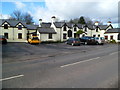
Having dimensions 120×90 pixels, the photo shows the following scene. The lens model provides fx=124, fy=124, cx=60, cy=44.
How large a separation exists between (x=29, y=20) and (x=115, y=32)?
5309cm

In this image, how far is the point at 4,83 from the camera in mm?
5504

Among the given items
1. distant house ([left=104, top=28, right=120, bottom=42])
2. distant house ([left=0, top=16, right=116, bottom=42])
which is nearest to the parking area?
distant house ([left=0, top=16, right=116, bottom=42])

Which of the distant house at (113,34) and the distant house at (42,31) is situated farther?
the distant house at (113,34)

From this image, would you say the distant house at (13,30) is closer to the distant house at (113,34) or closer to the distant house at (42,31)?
the distant house at (42,31)

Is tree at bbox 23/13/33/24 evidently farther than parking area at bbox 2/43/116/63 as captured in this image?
Yes

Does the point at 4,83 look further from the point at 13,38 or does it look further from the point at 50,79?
the point at 13,38

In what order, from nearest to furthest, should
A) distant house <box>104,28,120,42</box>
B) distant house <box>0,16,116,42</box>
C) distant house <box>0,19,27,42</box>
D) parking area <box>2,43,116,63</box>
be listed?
parking area <box>2,43,116,63</box>, distant house <box>0,16,116,42</box>, distant house <box>0,19,27,42</box>, distant house <box>104,28,120,42</box>

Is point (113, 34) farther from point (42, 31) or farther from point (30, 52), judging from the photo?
point (30, 52)

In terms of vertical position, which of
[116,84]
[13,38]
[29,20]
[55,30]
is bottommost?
[116,84]

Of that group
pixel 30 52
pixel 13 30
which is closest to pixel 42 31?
pixel 13 30

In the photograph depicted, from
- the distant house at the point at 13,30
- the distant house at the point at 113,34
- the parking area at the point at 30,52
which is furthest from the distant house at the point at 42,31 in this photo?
the parking area at the point at 30,52

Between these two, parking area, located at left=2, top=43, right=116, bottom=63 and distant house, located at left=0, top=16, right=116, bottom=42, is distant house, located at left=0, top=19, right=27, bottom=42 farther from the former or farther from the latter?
parking area, located at left=2, top=43, right=116, bottom=63

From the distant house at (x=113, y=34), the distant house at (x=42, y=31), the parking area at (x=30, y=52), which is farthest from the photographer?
the distant house at (x=113, y=34)

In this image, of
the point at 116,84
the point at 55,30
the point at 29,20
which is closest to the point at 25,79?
the point at 116,84
